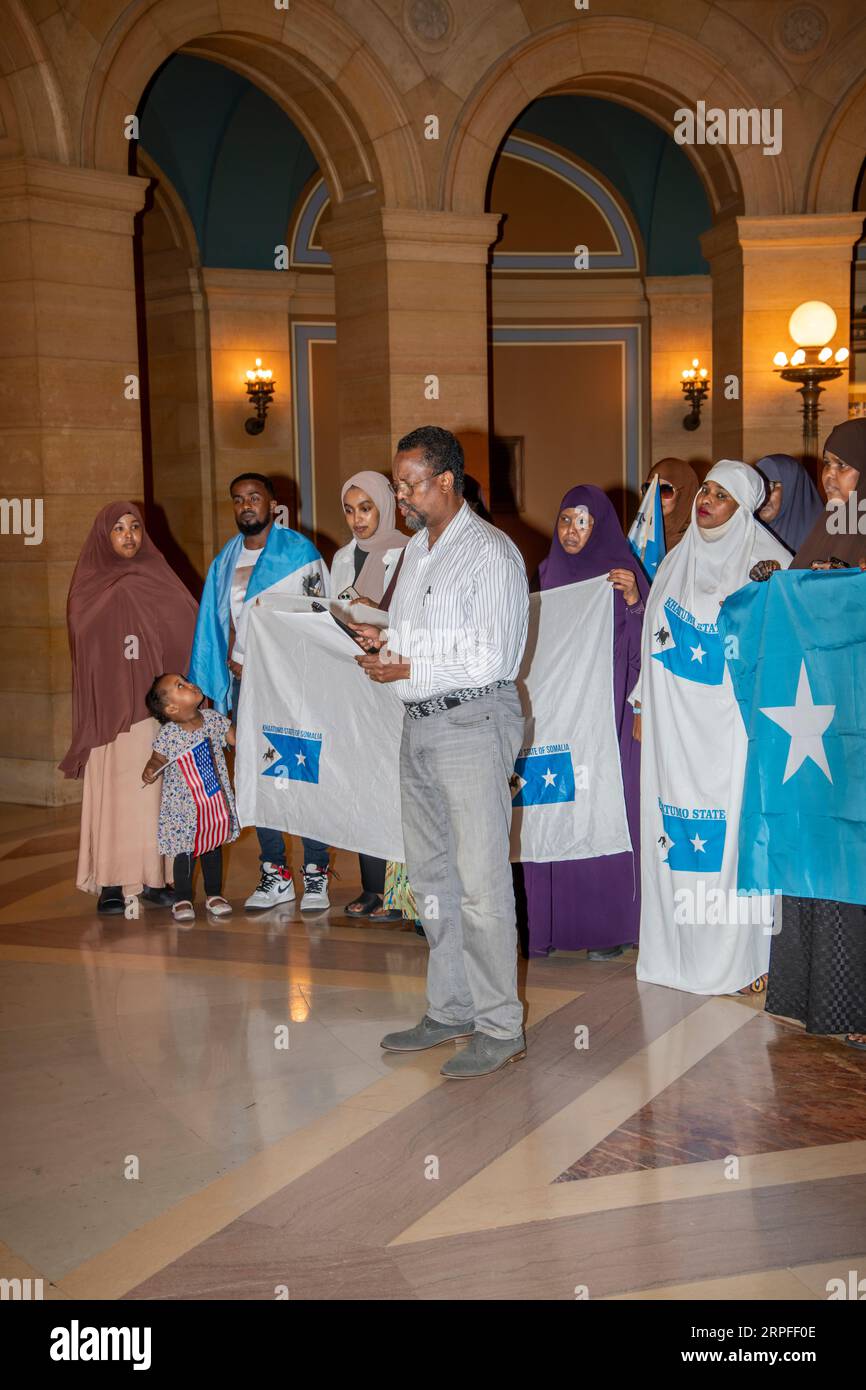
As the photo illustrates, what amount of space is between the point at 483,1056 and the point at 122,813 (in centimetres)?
270

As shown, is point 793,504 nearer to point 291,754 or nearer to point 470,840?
point 291,754

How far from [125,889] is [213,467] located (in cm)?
893

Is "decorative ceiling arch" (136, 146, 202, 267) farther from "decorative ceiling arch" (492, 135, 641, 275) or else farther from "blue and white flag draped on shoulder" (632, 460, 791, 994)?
"blue and white flag draped on shoulder" (632, 460, 791, 994)

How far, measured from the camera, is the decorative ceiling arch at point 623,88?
10.7 m

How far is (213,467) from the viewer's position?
584 inches

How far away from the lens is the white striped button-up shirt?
4289mm

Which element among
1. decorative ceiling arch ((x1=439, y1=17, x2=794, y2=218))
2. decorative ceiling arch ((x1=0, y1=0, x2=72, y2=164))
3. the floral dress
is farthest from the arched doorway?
the floral dress

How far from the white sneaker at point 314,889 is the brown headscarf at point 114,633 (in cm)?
110

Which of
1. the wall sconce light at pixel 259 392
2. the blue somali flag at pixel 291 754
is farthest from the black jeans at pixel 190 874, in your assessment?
the wall sconce light at pixel 259 392

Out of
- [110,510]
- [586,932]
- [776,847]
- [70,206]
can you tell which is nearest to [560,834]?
[586,932]

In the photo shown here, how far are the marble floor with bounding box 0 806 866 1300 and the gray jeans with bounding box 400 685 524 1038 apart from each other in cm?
31

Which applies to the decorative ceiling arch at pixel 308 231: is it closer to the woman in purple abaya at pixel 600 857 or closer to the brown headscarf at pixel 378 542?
the brown headscarf at pixel 378 542

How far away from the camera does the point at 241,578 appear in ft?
22.0

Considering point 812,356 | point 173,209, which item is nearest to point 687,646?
point 812,356
